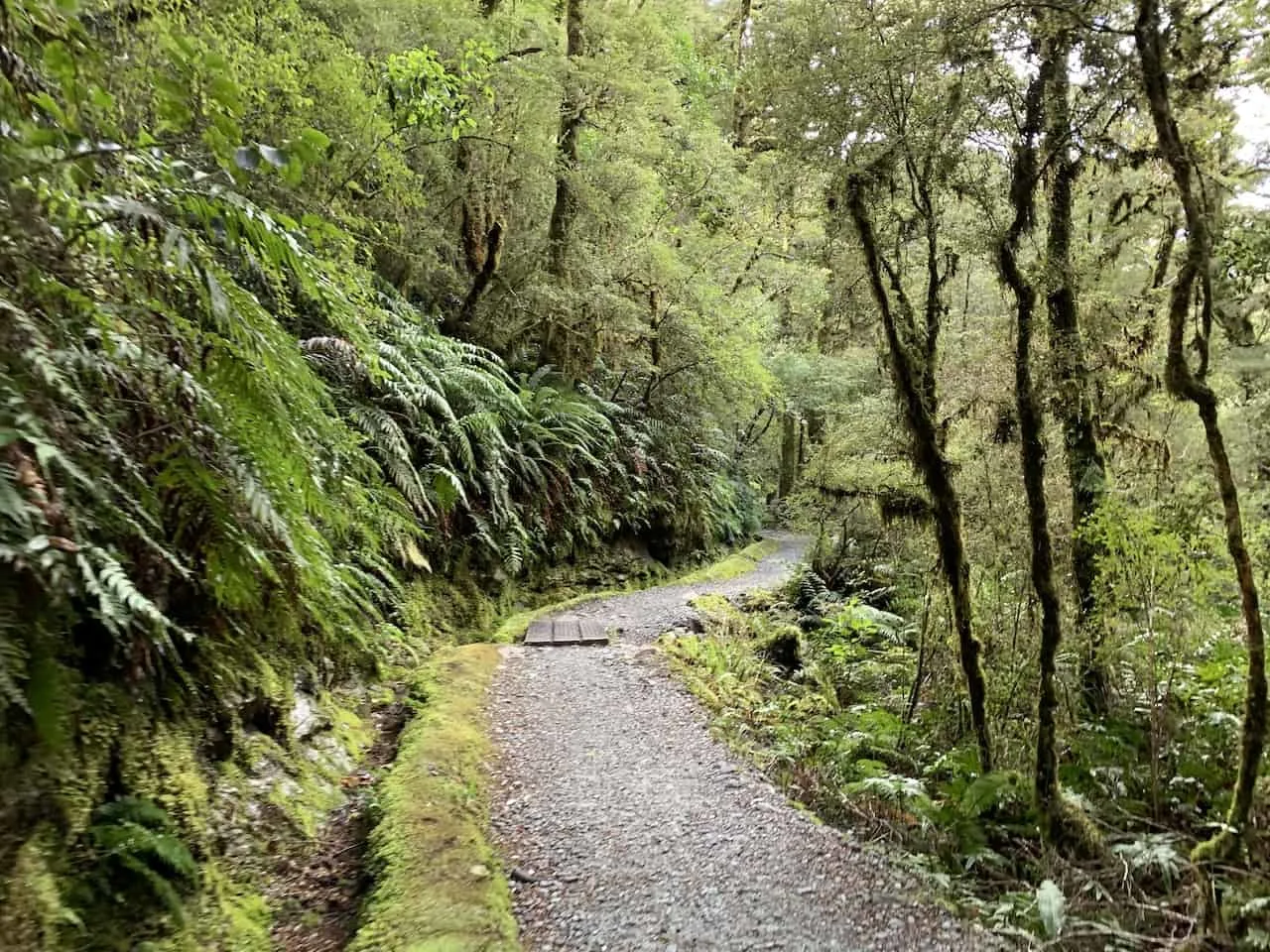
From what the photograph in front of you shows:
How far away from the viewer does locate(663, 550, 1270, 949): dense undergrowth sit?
3.63 m

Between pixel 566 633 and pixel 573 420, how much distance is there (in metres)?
3.79

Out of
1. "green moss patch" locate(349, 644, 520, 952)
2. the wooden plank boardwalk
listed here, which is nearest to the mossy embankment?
"green moss patch" locate(349, 644, 520, 952)

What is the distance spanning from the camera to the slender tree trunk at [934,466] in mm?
5125

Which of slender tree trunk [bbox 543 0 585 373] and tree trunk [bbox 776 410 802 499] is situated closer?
slender tree trunk [bbox 543 0 585 373]

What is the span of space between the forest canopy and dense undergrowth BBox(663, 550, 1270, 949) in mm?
35

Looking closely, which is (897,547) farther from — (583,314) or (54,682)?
(54,682)

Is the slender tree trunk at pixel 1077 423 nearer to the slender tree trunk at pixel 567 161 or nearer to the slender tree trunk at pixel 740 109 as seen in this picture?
the slender tree trunk at pixel 567 161

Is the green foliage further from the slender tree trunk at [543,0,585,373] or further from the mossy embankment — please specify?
the slender tree trunk at [543,0,585,373]

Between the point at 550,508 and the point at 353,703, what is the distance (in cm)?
544

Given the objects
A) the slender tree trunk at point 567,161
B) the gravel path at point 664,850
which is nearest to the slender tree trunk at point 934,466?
the gravel path at point 664,850

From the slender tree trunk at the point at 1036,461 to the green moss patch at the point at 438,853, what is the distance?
3275 mm

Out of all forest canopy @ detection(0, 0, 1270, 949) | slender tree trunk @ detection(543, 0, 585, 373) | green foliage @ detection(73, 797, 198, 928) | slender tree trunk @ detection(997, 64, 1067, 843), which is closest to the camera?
green foliage @ detection(73, 797, 198, 928)

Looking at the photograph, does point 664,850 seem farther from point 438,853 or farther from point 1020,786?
point 1020,786

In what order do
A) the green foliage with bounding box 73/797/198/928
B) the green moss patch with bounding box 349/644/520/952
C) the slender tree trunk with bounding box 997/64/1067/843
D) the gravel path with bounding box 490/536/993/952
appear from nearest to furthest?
the green foliage with bounding box 73/797/198/928
the green moss patch with bounding box 349/644/520/952
the gravel path with bounding box 490/536/993/952
the slender tree trunk with bounding box 997/64/1067/843
